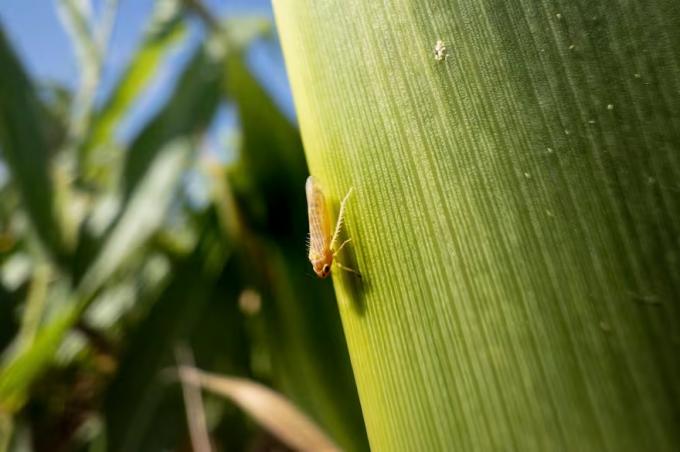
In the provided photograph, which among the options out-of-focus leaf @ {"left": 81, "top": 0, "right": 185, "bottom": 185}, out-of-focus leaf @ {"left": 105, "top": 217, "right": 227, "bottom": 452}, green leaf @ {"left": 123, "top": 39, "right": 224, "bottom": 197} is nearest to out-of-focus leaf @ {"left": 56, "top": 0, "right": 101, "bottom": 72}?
out-of-focus leaf @ {"left": 81, "top": 0, "right": 185, "bottom": 185}

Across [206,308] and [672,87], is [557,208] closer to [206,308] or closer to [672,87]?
[672,87]

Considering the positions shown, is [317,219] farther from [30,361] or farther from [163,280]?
[163,280]

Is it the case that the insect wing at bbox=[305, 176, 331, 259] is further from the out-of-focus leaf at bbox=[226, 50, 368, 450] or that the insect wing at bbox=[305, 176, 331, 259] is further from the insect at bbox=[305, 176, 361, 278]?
the out-of-focus leaf at bbox=[226, 50, 368, 450]

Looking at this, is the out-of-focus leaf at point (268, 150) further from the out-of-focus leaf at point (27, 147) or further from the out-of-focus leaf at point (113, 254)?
the out-of-focus leaf at point (27, 147)

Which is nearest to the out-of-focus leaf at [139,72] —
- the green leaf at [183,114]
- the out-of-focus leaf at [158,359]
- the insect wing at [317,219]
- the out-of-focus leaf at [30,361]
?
the green leaf at [183,114]

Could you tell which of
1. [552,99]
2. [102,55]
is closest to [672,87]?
[552,99]

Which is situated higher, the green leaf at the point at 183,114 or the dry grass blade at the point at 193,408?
the green leaf at the point at 183,114

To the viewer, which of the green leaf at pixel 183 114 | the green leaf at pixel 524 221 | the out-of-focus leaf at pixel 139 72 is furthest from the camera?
the out-of-focus leaf at pixel 139 72
